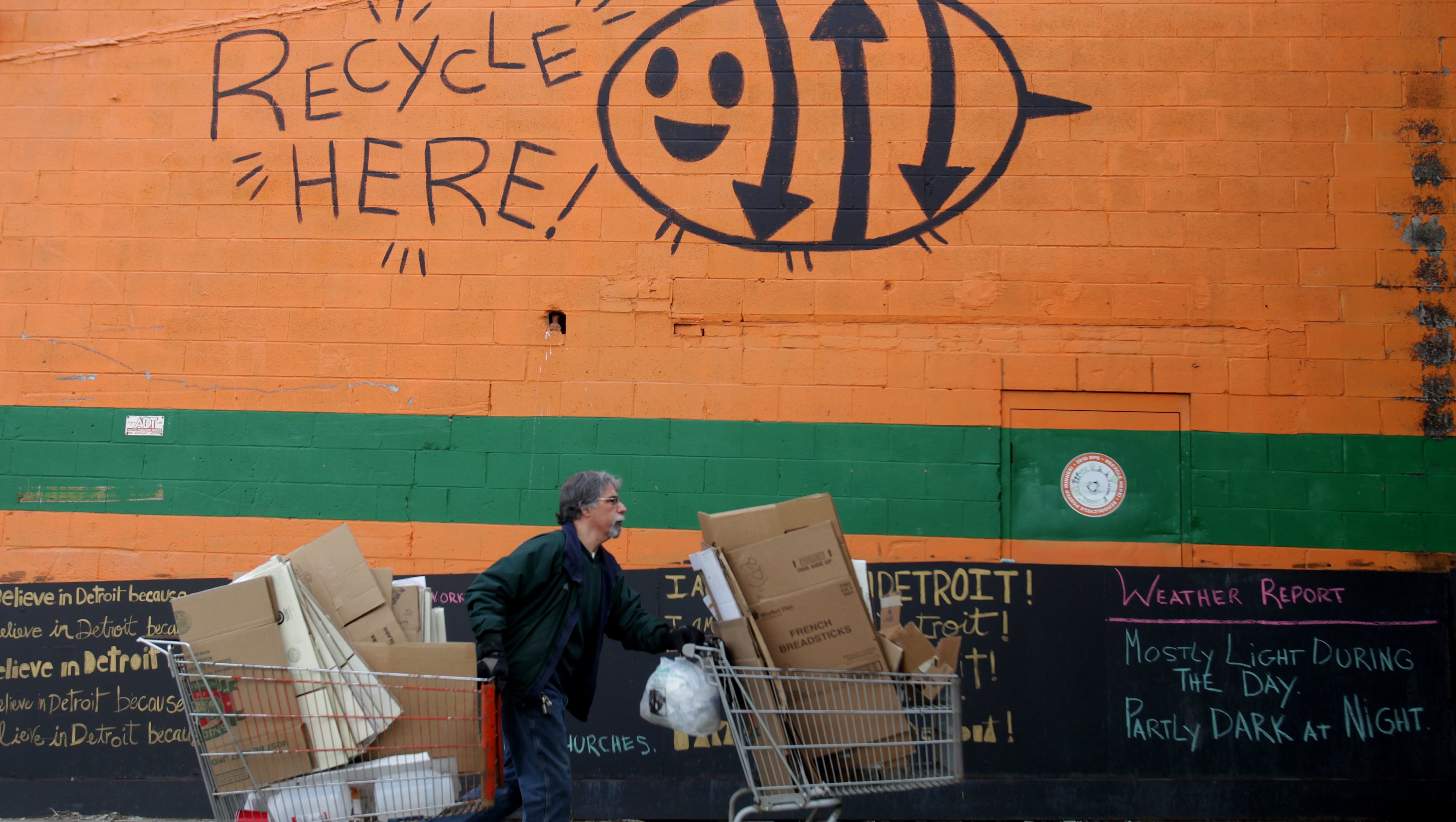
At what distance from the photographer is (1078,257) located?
5.62 meters

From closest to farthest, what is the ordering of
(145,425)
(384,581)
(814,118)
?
1. (384,581)
2. (145,425)
3. (814,118)

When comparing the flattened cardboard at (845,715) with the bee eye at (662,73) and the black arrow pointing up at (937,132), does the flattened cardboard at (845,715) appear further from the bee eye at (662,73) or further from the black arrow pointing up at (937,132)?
the bee eye at (662,73)

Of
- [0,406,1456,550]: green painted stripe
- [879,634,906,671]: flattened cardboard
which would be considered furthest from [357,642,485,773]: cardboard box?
[0,406,1456,550]: green painted stripe

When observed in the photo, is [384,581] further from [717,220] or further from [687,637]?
[717,220]

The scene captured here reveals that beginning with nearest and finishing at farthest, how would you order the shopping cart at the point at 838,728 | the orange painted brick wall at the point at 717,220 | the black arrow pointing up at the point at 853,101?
the shopping cart at the point at 838,728 → the orange painted brick wall at the point at 717,220 → the black arrow pointing up at the point at 853,101

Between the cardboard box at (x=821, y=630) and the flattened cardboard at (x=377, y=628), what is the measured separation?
143 centimetres

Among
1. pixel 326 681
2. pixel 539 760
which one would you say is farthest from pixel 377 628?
pixel 539 760

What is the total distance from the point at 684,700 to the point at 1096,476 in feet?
10.9

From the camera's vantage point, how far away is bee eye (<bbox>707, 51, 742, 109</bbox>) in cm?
579

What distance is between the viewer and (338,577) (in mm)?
3629

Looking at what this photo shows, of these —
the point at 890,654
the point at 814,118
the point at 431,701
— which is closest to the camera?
the point at 890,654

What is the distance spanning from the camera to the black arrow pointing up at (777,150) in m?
5.71

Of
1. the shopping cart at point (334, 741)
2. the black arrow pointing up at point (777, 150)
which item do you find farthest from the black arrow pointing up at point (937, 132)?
the shopping cart at point (334, 741)

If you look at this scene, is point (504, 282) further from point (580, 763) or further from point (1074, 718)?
point (1074, 718)
